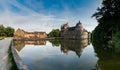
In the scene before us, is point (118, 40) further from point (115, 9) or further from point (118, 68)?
point (118, 68)

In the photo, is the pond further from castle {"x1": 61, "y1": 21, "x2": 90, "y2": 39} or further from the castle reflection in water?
castle {"x1": 61, "y1": 21, "x2": 90, "y2": 39}

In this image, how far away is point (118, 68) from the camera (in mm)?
14164

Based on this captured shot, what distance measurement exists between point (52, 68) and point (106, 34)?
1044 inches

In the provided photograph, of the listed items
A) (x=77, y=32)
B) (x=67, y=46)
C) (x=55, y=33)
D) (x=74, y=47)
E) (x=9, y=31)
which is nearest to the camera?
(x=74, y=47)

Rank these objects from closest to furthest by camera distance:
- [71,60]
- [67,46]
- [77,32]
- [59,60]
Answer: [59,60]
[71,60]
[67,46]
[77,32]

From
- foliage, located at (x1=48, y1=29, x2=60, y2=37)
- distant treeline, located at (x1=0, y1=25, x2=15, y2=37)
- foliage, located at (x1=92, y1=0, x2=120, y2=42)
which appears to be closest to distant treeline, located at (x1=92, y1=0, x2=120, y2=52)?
foliage, located at (x1=92, y1=0, x2=120, y2=42)

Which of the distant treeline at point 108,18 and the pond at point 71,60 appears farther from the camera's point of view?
the distant treeline at point 108,18

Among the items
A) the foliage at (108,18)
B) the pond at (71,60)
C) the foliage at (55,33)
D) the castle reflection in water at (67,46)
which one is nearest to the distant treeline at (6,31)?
the foliage at (55,33)

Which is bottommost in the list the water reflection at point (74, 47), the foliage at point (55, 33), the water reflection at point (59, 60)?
the water reflection at point (59, 60)

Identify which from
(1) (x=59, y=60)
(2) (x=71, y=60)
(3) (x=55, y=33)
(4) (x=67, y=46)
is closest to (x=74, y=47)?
(4) (x=67, y=46)

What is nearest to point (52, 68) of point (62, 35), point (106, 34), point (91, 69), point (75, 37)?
point (91, 69)

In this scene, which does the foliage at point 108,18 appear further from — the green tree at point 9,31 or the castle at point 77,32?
the green tree at point 9,31

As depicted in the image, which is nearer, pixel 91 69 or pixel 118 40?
pixel 91 69

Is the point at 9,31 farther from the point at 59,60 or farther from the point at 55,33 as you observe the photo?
the point at 59,60
